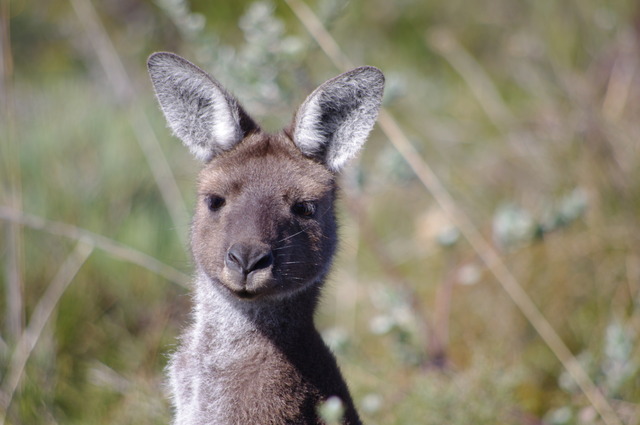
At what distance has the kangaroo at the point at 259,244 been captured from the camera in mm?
3400

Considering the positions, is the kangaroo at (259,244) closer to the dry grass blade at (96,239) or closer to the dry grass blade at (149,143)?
the dry grass blade at (96,239)

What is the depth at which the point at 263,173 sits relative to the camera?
12.0 ft

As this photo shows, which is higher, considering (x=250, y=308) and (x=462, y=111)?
(x=250, y=308)

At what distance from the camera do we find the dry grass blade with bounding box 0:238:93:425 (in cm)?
430

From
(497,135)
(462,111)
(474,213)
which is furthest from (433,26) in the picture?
(474,213)

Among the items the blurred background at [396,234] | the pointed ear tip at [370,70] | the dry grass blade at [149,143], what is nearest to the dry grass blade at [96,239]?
the blurred background at [396,234]

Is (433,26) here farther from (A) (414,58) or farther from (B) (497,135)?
(B) (497,135)

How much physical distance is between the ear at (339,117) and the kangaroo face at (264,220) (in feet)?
0.27

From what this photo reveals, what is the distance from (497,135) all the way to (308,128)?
4.42 meters

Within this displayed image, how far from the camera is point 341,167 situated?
3.97 metres

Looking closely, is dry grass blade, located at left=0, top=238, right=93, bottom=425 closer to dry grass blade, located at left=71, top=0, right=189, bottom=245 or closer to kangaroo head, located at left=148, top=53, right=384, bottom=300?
dry grass blade, located at left=71, top=0, right=189, bottom=245

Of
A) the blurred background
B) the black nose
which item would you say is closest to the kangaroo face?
the black nose

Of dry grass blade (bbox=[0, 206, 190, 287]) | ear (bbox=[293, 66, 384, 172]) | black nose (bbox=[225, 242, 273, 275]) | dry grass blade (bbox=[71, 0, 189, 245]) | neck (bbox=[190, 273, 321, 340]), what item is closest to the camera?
Result: black nose (bbox=[225, 242, 273, 275])

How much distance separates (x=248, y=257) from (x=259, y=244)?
2.9 inches
